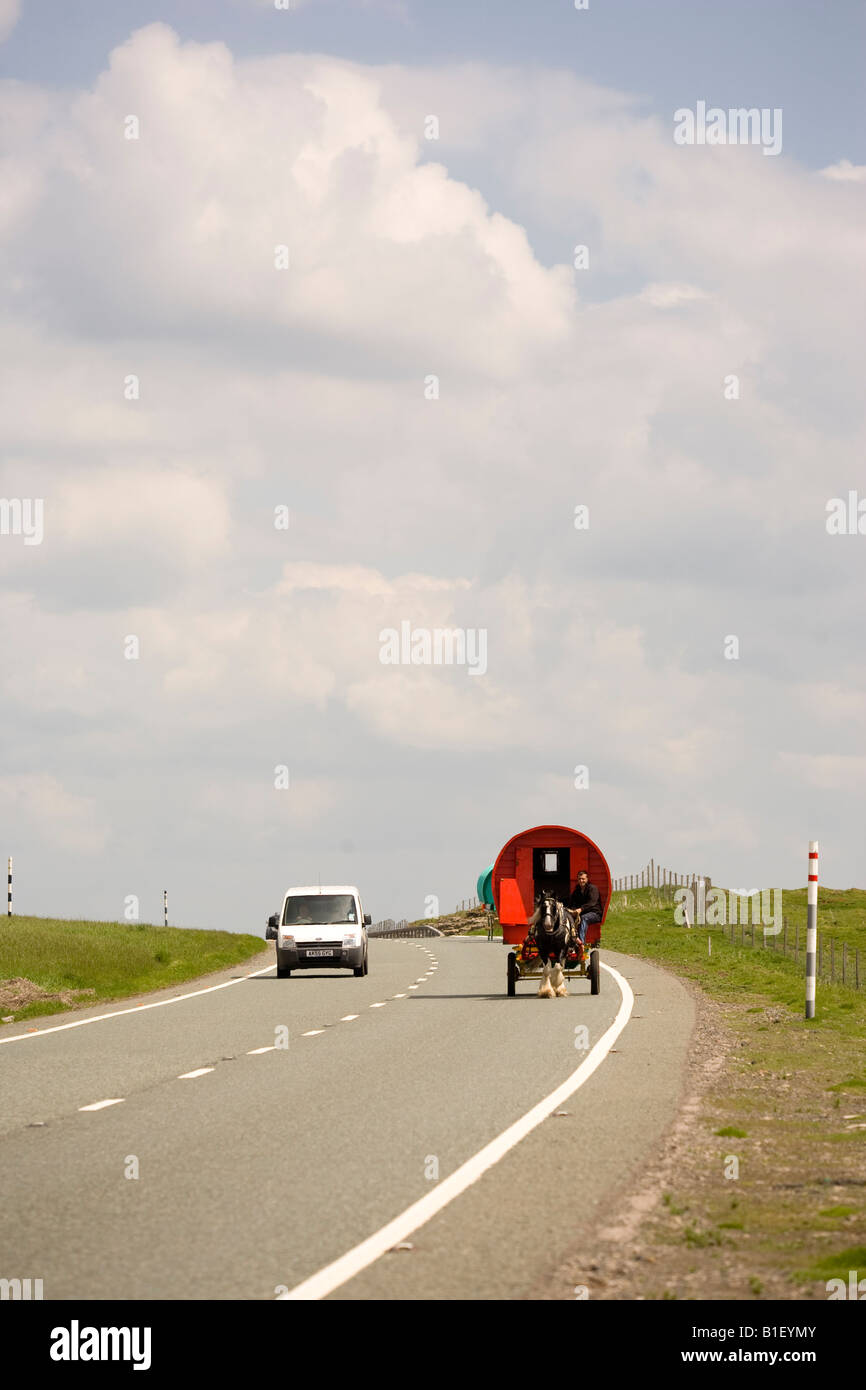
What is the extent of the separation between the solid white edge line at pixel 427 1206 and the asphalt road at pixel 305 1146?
66 mm

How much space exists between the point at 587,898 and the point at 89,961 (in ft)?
35.4

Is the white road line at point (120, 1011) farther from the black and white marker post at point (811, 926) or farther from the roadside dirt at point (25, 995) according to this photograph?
the black and white marker post at point (811, 926)

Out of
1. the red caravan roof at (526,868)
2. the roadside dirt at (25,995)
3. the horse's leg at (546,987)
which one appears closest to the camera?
the roadside dirt at (25,995)

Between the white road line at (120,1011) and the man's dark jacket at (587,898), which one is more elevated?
the man's dark jacket at (587,898)

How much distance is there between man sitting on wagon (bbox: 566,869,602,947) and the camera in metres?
28.2

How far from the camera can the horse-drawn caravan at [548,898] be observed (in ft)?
87.7

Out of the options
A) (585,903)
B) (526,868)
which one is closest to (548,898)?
(585,903)

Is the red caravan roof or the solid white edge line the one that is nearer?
the solid white edge line

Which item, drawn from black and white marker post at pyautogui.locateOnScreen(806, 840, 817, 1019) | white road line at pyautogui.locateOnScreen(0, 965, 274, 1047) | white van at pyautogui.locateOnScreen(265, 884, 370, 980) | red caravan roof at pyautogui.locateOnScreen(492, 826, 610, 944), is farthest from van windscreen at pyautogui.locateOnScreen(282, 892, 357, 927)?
black and white marker post at pyautogui.locateOnScreen(806, 840, 817, 1019)

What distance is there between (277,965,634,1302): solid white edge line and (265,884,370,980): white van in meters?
19.4

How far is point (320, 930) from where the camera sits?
3500cm

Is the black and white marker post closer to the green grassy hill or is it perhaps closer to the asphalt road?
the asphalt road

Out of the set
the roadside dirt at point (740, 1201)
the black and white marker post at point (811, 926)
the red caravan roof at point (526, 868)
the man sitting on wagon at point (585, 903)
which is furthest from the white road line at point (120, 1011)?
the black and white marker post at point (811, 926)
